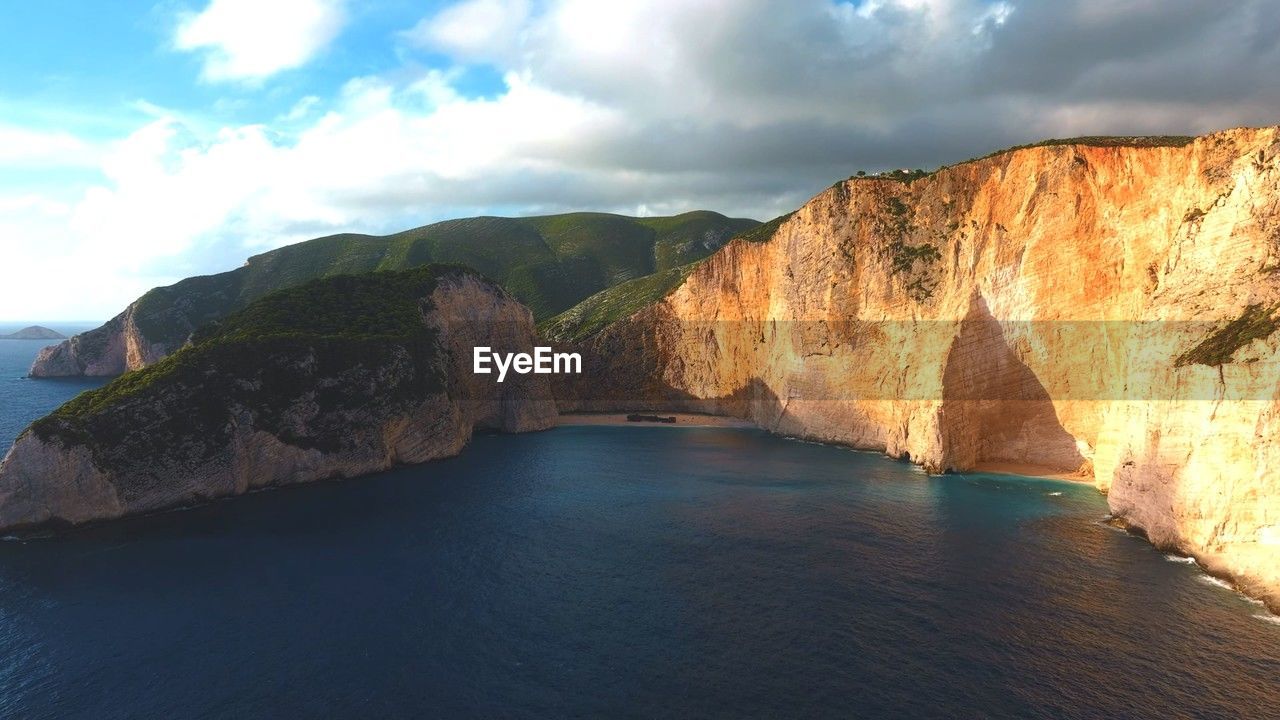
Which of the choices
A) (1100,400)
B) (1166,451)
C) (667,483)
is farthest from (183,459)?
(1100,400)

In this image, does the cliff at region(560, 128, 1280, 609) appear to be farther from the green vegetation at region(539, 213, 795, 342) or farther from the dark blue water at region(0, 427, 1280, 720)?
the green vegetation at region(539, 213, 795, 342)

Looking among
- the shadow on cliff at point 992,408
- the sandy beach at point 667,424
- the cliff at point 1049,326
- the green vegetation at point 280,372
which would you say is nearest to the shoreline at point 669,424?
the sandy beach at point 667,424

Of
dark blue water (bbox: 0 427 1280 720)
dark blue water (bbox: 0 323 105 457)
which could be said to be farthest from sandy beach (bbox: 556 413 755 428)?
dark blue water (bbox: 0 323 105 457)

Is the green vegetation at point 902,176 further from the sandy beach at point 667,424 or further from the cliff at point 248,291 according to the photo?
the cliff at point 248,291

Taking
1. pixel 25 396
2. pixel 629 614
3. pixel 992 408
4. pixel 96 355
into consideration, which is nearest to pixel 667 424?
pixel 992 408

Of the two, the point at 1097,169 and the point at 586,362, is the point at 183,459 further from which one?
the point at 1097,169

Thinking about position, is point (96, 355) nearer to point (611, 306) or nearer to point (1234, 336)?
point (611, 306)
